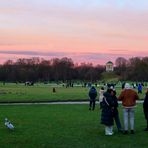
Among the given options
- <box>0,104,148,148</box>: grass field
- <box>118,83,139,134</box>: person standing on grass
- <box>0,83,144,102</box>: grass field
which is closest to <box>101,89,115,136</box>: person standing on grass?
<box>0,104,148,148</box>: grass field

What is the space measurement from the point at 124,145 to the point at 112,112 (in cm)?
313

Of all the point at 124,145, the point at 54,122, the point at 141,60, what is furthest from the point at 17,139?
the point at 141,60

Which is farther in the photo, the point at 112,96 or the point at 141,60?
the point at 141,60

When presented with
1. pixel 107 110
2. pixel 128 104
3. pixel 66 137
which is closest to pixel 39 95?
pixel 128 104

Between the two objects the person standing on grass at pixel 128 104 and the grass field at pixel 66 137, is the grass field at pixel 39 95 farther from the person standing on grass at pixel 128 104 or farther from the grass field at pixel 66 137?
the person standing on grass at pixel 128 104

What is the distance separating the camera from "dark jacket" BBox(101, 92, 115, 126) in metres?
18.0

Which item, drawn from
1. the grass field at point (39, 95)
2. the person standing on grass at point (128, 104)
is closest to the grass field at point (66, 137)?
the person standing on grass at point (128, 104)

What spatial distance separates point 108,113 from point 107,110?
124mm

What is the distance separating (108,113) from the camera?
59.2ft

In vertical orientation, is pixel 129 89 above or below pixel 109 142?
above

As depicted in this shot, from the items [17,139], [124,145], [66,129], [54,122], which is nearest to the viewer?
[124,145]

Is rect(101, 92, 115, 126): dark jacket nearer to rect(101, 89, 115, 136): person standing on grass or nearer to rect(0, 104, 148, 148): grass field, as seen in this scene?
rect(101, 89, 115, 136): person standing on grass

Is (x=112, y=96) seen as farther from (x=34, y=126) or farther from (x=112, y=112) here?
(x=34, y=126)

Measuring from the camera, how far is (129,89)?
18.6 meters
